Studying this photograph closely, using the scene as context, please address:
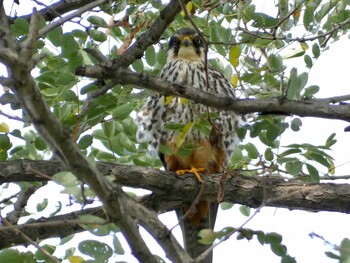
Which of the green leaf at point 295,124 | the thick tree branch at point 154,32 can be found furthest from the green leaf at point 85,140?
the green leaf at point 295,124

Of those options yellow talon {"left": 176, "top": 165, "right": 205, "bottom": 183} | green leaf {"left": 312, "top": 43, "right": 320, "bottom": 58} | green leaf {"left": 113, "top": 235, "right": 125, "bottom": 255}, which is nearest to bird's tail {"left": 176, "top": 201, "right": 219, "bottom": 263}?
yellow talon {"left": 176, "top": 165, "right": 205, "bottom": 183}

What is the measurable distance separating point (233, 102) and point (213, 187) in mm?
1408

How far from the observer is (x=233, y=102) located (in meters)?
2.96

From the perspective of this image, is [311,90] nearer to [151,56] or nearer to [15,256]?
[151,56]

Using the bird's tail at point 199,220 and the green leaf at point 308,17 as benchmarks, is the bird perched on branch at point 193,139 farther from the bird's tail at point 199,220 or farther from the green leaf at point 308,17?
the green leaf at point 308,17

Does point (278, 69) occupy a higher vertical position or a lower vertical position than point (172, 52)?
lower

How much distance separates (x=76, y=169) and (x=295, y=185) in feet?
6.64

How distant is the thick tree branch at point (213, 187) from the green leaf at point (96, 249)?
102 cm

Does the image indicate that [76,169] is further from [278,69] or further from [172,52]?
[172,52]

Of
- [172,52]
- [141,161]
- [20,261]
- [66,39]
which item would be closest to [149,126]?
[141,161]

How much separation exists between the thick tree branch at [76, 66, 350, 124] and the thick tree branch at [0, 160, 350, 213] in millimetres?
987

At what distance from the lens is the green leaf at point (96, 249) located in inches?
115

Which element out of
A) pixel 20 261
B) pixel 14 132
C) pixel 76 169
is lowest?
pixel 76 169

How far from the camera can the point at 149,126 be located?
519 cm
